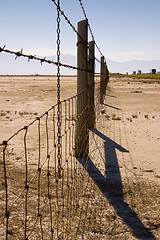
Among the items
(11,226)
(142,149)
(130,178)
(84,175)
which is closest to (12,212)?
(11,226)

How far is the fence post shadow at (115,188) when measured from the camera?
3.12m

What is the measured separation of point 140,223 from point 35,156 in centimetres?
274

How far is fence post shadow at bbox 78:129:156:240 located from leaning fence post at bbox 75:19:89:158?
0.92 feet

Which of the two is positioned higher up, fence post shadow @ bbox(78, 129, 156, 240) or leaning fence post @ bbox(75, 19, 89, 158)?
leaning fence post @ bbox(75, 19, 89, 158)

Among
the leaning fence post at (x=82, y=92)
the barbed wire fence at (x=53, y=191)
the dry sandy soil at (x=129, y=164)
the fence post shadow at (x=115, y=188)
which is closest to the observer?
the barbed wire fence at (x=53, y=191)

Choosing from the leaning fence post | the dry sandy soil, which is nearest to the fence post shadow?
the dry sandy soil

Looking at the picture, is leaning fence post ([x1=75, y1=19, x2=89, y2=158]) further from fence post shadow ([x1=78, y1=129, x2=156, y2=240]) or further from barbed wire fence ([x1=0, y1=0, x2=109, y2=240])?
fence post shadow ([x1=78, y1=129, x2=156, y2=240])

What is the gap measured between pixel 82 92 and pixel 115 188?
1864 mm

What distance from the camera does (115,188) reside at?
162 inches

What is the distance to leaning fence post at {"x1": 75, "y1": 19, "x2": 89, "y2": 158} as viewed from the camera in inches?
195

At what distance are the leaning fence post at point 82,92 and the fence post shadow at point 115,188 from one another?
28 centimetres

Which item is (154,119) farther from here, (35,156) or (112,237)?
(112,237)

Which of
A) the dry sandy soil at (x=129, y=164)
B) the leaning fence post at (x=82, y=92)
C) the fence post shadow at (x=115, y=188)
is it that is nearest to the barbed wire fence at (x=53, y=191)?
the leaning fence post at (x=82, y=92)

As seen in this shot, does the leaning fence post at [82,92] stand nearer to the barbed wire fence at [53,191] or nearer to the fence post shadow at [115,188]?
the barbed wire fence at [53,191]
